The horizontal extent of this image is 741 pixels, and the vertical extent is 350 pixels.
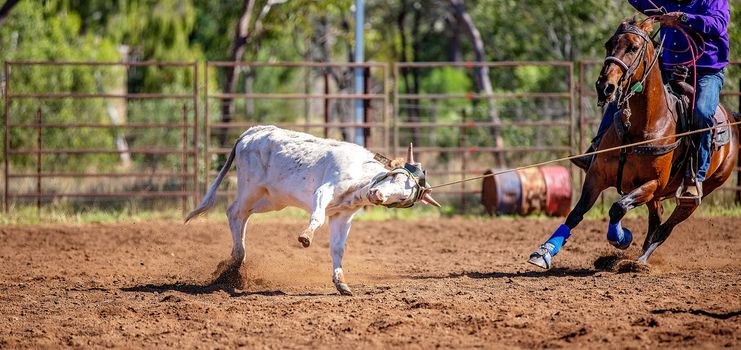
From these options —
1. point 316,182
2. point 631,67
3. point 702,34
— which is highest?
point 702,34

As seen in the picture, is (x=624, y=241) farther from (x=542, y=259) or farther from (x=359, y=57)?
(x=359, y=57)

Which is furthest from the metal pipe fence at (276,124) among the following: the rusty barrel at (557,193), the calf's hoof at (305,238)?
the calf's hoof at (305,238)

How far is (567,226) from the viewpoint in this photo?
8047mm

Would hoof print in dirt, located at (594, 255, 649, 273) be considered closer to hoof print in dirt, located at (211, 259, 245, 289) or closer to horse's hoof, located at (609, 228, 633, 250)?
horse's hoof, located at (609, 228, 633, 250)

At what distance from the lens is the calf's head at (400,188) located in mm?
6809

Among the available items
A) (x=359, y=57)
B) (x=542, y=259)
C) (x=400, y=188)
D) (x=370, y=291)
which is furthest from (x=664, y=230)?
(x=359, y=57)

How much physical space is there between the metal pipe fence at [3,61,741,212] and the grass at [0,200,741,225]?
28 centimetres

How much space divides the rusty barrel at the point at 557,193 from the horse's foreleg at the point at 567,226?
4804 millimetres

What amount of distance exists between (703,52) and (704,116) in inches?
23.9

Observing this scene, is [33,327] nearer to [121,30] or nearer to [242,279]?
[242,279]

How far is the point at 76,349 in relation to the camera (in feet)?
18.8

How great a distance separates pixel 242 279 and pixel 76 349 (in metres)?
2.53

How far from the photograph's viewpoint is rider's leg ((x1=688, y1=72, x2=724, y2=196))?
319 inches

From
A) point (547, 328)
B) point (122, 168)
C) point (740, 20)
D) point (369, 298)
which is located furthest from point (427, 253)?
point (122, 168)
